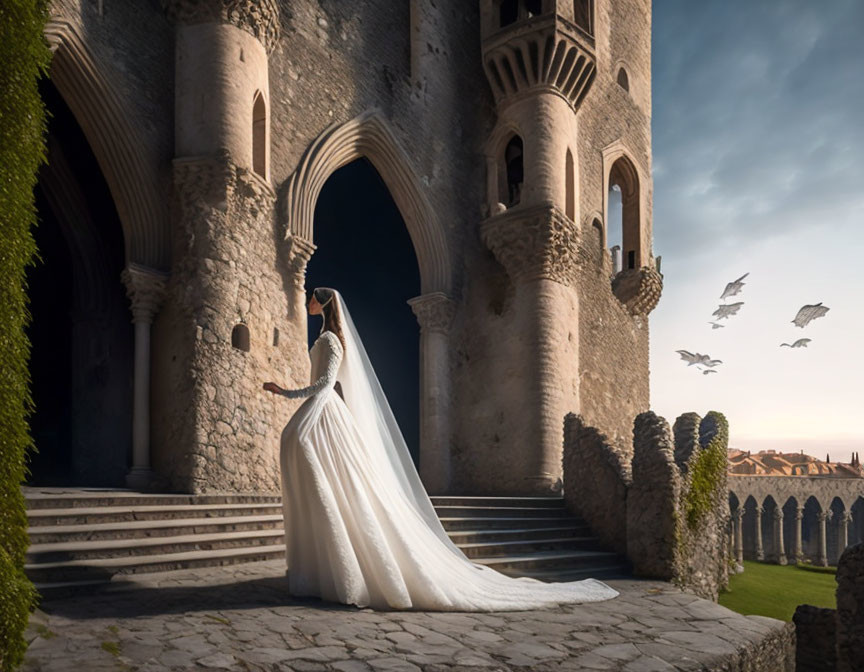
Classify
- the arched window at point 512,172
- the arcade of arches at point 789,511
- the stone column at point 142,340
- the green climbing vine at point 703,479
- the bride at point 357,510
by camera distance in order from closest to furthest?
the bride at point 357,510
the stone column at point 142,340
the green climbing vine at point 703,479
the arched window at point 512,172
the arcade of arches at point 789,511

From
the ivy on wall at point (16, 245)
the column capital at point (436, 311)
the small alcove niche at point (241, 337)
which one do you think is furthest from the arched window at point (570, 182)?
the ivy on wall at point (16, 245)

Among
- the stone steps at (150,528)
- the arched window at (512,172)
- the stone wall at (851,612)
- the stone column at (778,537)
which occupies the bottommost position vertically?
the stone column at (778,537)

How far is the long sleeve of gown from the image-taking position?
5734 mm

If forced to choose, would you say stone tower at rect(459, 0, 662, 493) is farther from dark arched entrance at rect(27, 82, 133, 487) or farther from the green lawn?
dark arched entrance at rect(27, 82, 133, 487)

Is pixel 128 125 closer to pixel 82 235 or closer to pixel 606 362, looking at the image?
pixel 82 235

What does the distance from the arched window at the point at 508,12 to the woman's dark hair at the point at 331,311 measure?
39.8 ft

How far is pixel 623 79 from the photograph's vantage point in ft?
64.7

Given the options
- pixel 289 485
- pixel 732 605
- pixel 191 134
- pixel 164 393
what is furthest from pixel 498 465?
pixel 289 485

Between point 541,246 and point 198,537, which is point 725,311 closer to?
point 541,246

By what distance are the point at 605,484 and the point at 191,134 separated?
293 inches

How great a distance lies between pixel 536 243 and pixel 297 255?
16.5ft

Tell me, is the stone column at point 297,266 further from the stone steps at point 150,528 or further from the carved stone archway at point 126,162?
the stone steps at point 150,528

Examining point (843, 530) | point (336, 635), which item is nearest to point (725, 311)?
point (336, 635)

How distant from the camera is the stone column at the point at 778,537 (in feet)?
118
